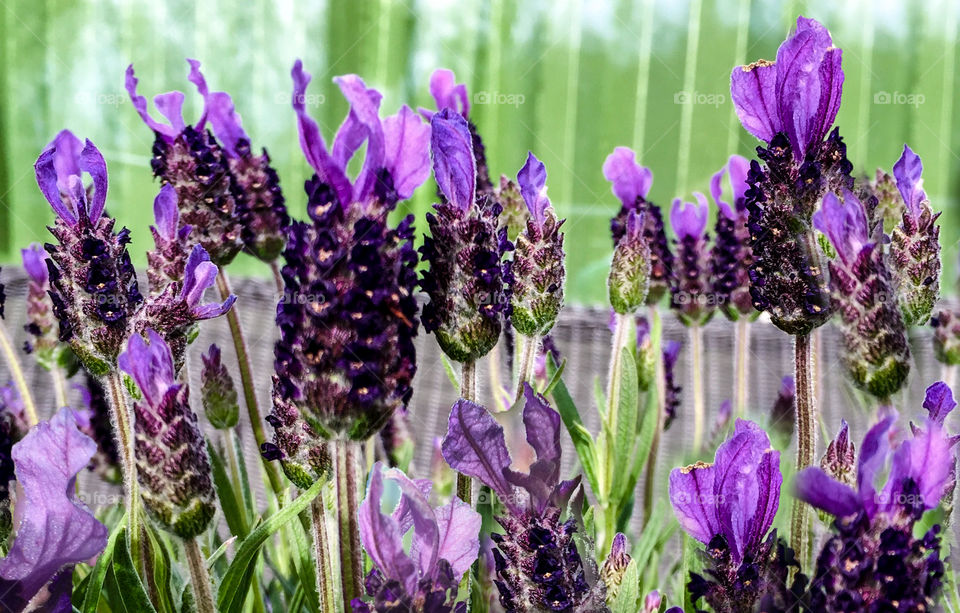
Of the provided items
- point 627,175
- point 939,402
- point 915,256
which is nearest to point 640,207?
point 627,175

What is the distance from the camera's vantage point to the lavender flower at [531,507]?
1.37 ft

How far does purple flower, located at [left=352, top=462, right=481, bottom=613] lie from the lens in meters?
0.39

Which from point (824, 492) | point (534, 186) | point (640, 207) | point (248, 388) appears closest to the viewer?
point (824, 492)

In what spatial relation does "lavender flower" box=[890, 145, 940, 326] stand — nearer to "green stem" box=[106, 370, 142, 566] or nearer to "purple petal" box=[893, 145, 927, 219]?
"purple petal" box=[893, 145, 927, 219]

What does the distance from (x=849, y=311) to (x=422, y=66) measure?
3058 millimetres

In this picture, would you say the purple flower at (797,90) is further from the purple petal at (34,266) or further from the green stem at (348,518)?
the purple petal at (34,266)

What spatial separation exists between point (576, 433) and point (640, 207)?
26 centimetres

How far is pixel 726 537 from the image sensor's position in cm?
44

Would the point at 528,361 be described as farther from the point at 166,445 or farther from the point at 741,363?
the point at 741,363

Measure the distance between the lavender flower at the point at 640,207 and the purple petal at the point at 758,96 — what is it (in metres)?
0.34

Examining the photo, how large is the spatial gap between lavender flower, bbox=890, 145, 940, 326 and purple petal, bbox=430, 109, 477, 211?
13.5 inches

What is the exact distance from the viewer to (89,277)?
53cm

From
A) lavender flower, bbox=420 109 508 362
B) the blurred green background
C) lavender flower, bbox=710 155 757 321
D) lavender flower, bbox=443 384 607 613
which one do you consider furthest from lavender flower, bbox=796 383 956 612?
the blurred green background

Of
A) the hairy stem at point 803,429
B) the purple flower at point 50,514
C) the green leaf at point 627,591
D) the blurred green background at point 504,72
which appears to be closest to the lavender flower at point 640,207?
the hairy stem at point 803,429
